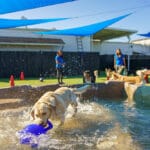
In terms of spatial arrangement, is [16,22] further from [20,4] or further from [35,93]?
[35,93]

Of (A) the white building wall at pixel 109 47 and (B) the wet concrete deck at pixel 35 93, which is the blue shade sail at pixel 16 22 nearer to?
(B) the wet concrete deck at pixel 35 93

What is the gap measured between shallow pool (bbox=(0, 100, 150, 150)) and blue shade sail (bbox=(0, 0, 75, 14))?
339 cm

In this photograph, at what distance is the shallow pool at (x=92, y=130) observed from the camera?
6.04 m

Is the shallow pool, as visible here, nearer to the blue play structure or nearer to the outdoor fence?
the blue play structure

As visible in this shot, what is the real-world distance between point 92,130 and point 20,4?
5.86m

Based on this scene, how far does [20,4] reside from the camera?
11.7m

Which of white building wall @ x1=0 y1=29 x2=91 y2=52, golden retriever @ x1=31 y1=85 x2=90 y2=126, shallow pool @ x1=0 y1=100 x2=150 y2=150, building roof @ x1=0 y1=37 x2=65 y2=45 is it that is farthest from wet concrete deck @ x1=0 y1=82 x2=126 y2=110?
white building wall @ x1=0 y1=29 x2=91 y2=52

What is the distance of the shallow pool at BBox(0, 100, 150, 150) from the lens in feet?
19.8

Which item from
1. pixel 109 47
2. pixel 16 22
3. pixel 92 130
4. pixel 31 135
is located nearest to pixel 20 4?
pixel 16 22

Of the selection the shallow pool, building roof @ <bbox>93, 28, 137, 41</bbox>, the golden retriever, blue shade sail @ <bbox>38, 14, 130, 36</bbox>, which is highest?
building roof @ <bbox>93, 28, 137, 41</bbox>

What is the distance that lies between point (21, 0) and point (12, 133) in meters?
5.59

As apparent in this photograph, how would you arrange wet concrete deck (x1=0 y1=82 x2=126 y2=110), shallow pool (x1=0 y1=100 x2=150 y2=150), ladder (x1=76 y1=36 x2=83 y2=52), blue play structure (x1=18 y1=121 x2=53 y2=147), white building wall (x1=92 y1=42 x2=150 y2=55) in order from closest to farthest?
blue play structure (x1=18 y1=121 x2=53 y2=147) < shallow pool (x1=0 y1=100 x2=150 y2=150) < wet concrete deck (x1=0 y1=82 x2=126 y2=110) < ladder (x1=76 y1=36 x2=83 y2=52) < white building wall (x1=92 y1=42 x2=150 y2=55)

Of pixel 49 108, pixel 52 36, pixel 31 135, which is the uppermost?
pixel 52 36

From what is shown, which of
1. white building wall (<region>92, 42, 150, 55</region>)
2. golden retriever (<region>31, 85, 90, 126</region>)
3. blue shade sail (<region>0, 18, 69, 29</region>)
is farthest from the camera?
white building wall (<region>92, 42, 150, 55</region>)
